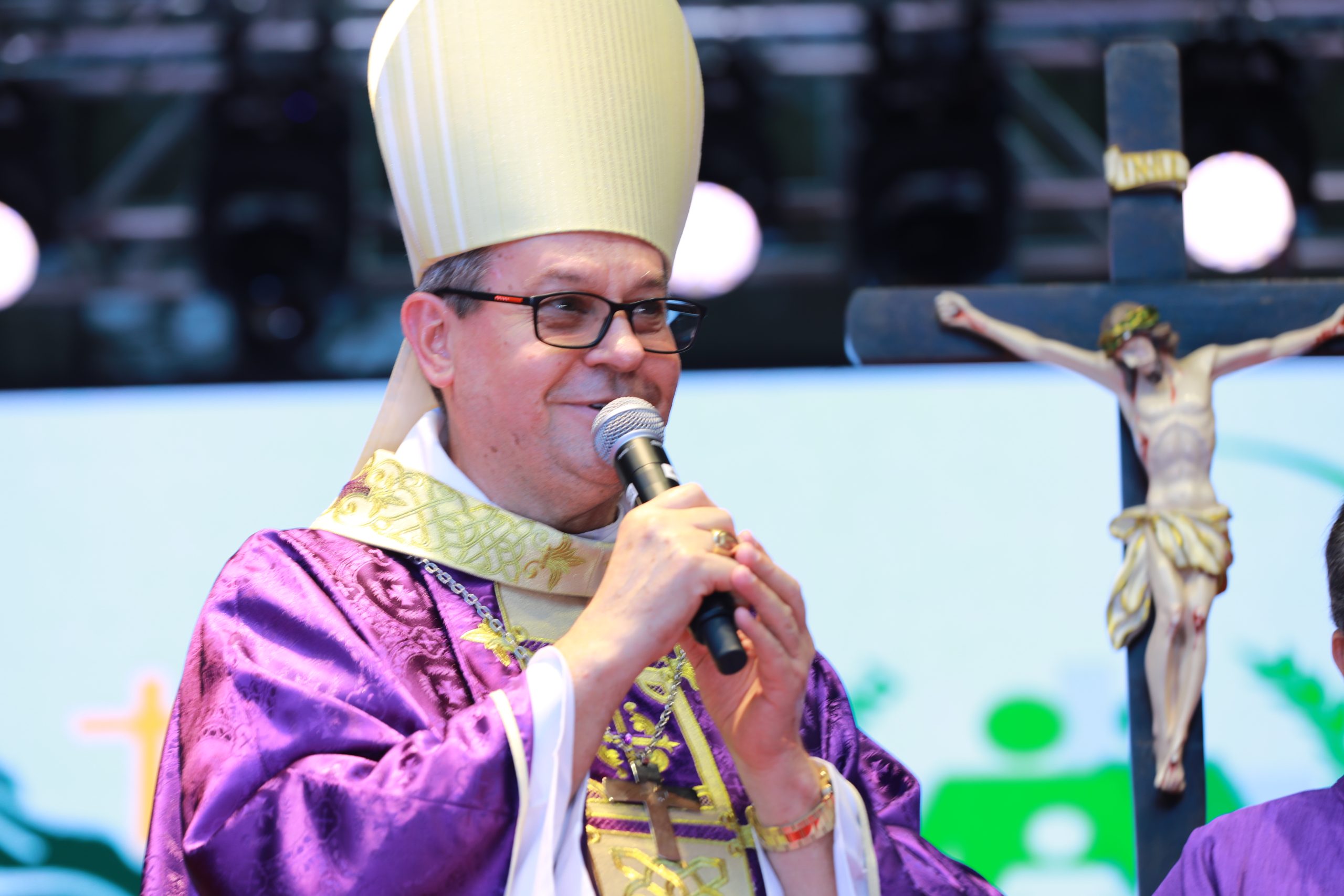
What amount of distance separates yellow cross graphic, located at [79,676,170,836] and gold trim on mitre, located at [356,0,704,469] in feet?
10.9

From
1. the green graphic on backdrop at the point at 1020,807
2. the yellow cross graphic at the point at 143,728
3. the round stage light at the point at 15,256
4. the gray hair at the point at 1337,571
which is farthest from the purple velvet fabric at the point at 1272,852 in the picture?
the round stage light at the point at 15,256

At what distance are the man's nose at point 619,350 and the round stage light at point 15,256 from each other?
4.06m

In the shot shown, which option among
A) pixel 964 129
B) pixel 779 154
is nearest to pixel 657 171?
pixel 964 129

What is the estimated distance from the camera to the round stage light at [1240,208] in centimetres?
517

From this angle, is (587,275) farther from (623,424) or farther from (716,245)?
(716,245)

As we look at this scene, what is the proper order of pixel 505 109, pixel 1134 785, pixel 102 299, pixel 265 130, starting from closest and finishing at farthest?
pixel 505 109, pixel 1134 785, pixel 265 130, pixel 102 299

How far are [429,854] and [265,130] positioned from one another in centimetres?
410

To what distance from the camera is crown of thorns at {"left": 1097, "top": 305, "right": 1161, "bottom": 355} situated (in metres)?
3.16

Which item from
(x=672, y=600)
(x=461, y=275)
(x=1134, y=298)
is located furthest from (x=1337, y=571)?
(x=461, y=275)

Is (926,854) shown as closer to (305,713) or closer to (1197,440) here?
(305,713)

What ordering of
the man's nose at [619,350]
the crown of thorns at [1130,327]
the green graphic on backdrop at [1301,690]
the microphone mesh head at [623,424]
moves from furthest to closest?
1. the green graphic on backdrop at [1301,690]
2. the crown of thorns at [1130,327]
3. the man's nose at [619,350]
4. the microphone mesh head at [623,424]

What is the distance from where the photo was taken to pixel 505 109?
2.29m

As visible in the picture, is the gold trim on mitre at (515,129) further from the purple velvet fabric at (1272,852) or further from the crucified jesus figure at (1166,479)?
the purple velvet fabric at (1272,852)

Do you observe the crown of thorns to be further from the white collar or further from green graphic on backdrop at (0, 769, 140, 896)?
green graphic on backdrop at (0, 769, 140, 896)
